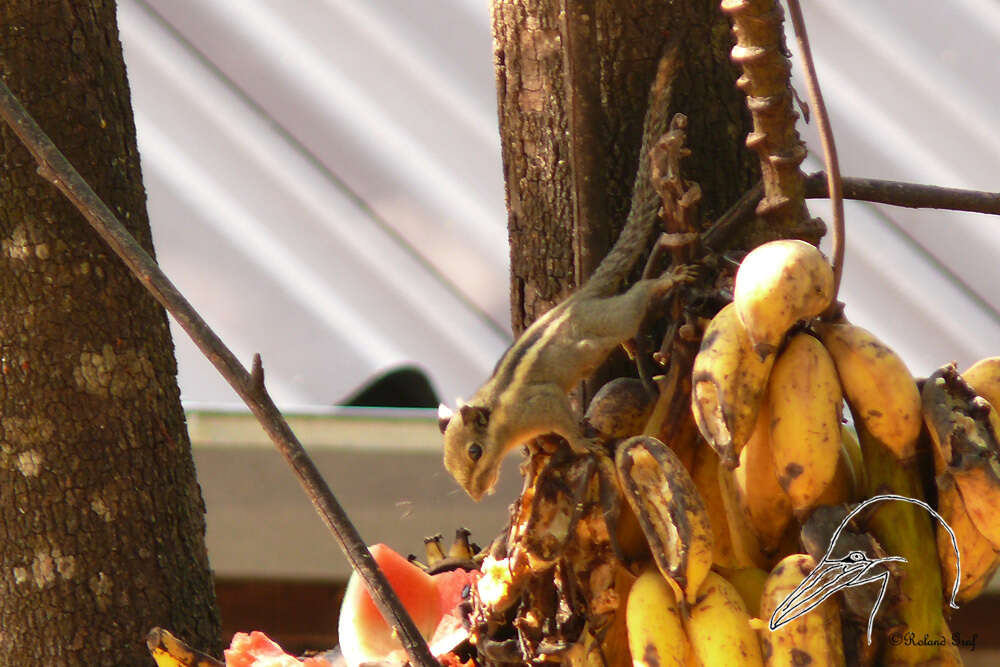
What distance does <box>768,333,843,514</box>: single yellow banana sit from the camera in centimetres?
66

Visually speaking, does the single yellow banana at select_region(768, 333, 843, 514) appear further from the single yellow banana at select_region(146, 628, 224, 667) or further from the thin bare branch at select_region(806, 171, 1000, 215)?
the single yellow banana at select_region(146, 628, 224, 667)

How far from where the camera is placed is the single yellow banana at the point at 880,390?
0.68 meters

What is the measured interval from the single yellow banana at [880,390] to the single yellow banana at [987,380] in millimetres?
62

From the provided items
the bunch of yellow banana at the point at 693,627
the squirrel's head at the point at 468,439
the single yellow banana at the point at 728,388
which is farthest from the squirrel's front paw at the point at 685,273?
the squirrel's head at the point at 468,439

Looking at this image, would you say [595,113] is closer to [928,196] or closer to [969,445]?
[928,196]

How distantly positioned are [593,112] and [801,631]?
0.43 metres

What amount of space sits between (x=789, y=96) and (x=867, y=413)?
0.20 metres

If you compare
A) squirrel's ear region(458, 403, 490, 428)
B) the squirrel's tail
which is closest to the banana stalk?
the squirrel's tail

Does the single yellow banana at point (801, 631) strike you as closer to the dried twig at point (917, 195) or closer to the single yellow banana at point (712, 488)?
the single yellow banana at point (712, 488)

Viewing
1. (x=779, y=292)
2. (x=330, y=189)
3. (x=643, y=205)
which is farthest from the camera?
(x=330, y=189)

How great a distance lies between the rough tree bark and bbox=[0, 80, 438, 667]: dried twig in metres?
0.28

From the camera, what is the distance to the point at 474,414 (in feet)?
3.56

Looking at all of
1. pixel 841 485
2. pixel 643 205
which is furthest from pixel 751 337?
pixel 643 205

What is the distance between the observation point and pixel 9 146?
1057mm
